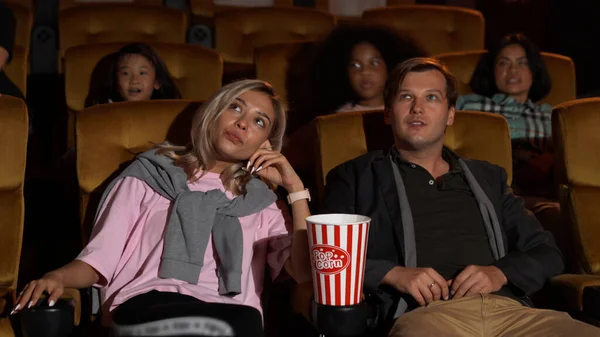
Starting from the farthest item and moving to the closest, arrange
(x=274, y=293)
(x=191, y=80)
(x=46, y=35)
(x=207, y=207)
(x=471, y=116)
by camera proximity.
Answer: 1. (x=46, y=35)
2. (x=191, y=80)
3. (x=274, y=293)
4. (x=471, y=116)
5. (x=207, y=207)

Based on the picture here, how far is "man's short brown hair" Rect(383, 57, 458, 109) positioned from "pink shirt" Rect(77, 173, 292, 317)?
1.36 ft

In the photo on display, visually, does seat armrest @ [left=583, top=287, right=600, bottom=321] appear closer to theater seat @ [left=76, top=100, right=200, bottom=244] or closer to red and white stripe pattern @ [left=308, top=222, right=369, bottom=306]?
red and white stripe pattern @ [left=308, top=222, right=369, bottom=306]

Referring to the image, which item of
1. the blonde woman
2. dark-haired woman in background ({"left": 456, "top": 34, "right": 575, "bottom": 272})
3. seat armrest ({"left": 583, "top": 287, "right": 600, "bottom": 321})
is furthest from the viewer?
dark-haired woman in background ({"left": 456, "top": 34, "right": 575, "bottom": 272})

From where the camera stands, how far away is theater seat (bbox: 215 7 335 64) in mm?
4191

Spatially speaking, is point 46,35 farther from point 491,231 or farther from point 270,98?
point 491,231

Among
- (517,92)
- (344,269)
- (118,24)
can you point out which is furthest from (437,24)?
(344,269)

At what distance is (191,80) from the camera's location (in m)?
3.39

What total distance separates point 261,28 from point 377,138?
6.20ft

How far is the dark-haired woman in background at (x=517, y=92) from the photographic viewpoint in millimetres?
3287

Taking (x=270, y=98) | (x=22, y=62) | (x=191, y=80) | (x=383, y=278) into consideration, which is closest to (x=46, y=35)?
(x=22, y=62)

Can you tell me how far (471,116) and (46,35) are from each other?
7.45 feet

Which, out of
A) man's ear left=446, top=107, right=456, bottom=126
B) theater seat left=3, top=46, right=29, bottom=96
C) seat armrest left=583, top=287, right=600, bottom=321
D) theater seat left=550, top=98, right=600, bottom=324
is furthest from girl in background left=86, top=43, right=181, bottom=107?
seat armrest left=583, top=287, right=600, bottom=321

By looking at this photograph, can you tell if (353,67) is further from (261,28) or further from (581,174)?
(581,174)

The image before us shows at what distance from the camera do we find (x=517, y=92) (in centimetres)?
337
